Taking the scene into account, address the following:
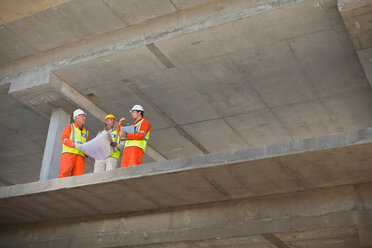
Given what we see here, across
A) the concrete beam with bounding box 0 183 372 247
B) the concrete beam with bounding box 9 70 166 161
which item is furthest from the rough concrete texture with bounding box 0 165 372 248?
the concrete beam with bounding box 9 70 166 161

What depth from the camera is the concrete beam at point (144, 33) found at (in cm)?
1051

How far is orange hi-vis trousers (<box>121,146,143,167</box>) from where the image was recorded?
10.6 meters

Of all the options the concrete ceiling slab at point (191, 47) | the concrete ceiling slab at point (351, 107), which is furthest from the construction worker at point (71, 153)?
the concrete ceiling slab at point (351, 107)

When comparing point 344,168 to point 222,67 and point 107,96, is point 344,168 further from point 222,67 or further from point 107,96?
point 107,96

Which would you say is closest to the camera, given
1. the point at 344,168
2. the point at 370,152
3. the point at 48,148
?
the point at 370,152

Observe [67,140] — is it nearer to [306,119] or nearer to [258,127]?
[258,127]

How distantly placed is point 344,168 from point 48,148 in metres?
7.21

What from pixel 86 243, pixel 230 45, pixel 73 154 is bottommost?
pixel 86 243

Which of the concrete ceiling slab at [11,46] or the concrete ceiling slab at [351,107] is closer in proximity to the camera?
the concrete ceiling slab at [11,46]

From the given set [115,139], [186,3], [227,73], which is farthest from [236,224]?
[186,3]

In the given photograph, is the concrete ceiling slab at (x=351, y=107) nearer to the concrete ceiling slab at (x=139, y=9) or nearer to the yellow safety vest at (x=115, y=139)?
the concrete ceiling slab at (x=139, y=9)

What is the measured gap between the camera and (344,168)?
888cm

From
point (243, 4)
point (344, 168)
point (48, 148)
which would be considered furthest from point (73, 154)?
point (344, 168)

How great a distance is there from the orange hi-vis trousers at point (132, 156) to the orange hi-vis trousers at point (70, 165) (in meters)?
1.37
